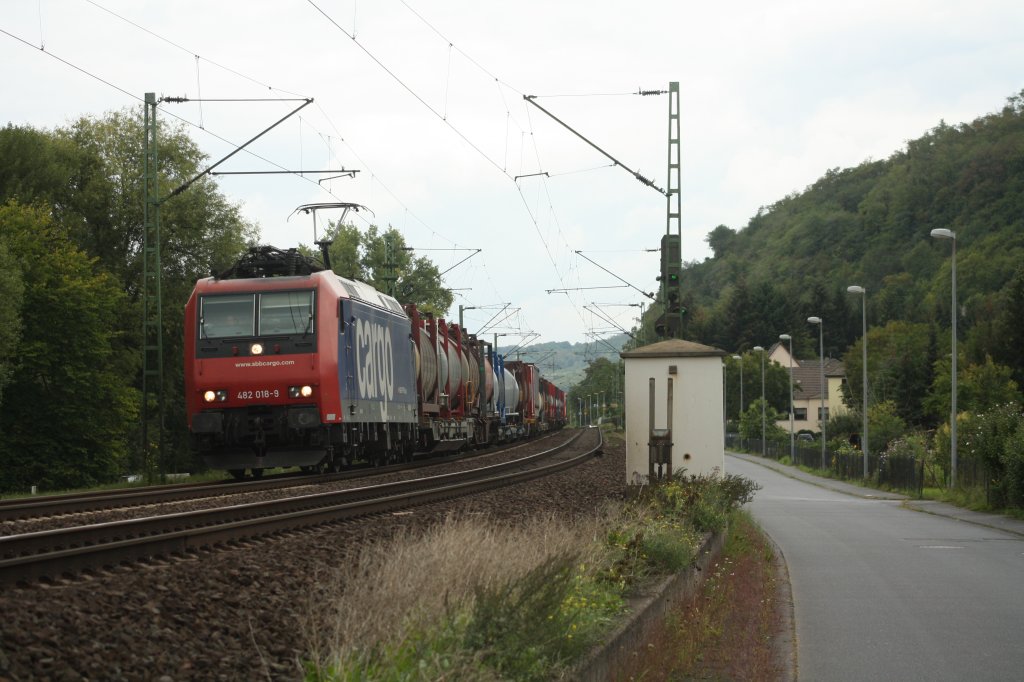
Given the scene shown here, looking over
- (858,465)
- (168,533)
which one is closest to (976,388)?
(858,465)

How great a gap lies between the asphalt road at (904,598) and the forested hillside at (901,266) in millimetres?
60155

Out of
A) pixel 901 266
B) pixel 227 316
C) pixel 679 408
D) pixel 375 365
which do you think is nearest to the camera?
pixel 679 408

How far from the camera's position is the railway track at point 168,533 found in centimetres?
905

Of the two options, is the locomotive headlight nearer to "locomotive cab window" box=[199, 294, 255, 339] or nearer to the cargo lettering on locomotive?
"locomotive cab window" box=[199, 294, 255, 339]

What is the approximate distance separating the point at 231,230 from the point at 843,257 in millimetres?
111268

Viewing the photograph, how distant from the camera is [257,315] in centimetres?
2264

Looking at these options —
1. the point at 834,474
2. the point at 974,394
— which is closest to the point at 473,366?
the point at 834,474

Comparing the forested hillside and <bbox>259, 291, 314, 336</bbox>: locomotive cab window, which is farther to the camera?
the forested hillside

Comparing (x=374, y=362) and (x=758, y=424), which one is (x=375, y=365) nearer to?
(x=374, y=362)

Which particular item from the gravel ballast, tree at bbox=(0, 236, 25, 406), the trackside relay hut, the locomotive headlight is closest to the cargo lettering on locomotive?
the locomotive headlight

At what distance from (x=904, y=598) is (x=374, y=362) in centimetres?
1514

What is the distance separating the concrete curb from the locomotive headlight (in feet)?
35.8

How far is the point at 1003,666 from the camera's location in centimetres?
893

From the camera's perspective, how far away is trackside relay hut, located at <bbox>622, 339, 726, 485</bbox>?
747 inches
